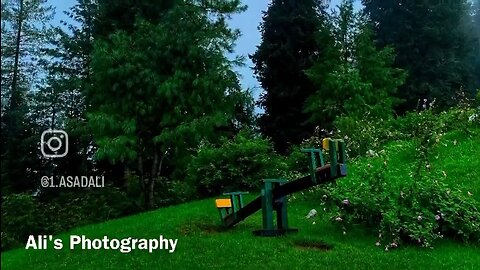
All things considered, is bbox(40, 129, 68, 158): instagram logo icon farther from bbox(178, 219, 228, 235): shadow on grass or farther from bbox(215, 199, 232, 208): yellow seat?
bbox(215, 199, 232, 208): yellow seat

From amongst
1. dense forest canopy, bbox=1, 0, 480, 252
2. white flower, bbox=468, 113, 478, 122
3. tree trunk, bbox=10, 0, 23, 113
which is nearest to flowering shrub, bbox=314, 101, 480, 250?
dense forest canopy, bbox=1, 0, 480, 252

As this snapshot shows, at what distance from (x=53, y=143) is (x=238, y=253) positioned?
428cm

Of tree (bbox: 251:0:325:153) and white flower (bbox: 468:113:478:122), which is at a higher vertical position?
tree (bbox: 251:0:325:153)

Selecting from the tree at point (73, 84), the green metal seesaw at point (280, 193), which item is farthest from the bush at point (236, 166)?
the green metal seesaw at point (280, 193)

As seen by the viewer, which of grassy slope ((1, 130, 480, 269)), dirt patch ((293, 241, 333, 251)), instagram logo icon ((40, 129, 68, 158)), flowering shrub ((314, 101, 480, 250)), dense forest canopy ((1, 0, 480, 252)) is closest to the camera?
grassy slope ((1, 130, 480, 269))

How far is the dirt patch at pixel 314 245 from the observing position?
7441 mm

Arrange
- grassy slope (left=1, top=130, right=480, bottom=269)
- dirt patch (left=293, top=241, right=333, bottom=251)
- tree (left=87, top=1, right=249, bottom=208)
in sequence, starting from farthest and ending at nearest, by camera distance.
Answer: tree (left=87, top=1, right=249, bottom=208)
dirt patch (left=293, top=241, right=333, bottom=251)
grassy slope (left=1, top=130, right=480, bottom=269)

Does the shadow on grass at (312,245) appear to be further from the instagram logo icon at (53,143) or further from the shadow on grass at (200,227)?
the instagram logo icon at (53,143)

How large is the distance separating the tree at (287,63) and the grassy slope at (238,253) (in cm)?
933

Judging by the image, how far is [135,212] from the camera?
1234 centimetres

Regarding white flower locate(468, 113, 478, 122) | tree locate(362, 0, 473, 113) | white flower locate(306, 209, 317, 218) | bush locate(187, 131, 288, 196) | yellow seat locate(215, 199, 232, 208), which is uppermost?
tree locate(362, 0, 473, 113)

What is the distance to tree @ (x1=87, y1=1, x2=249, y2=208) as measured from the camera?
461 inches

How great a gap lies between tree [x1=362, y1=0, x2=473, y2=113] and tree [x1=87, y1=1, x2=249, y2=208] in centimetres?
1031

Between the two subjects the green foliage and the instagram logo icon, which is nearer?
the instagram logo icon
